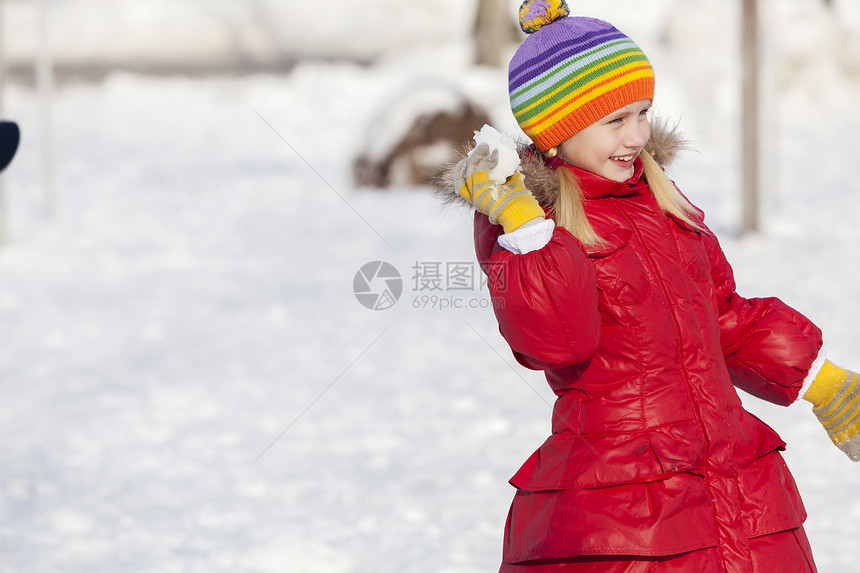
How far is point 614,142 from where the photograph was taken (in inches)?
69.6

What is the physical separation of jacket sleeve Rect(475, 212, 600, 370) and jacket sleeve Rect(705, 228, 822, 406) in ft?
1.21

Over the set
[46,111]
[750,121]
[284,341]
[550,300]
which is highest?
[550,300]

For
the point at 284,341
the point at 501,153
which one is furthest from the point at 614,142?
the point at 284,341

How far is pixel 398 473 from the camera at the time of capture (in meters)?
3.57

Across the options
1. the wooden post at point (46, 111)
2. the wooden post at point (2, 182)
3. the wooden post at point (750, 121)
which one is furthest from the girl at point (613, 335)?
the wooden post at point (46, 111)

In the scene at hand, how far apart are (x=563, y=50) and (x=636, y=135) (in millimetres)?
192

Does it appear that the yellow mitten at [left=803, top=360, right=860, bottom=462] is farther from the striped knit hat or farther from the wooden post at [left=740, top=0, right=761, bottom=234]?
the wooden post at [left=740, top=0, right=761, bottom=234]

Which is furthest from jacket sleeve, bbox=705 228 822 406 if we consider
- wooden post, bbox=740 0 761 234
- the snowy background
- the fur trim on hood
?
wooden post, bbox=740 0 761 234

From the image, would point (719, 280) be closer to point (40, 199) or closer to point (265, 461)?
point (265, 461)

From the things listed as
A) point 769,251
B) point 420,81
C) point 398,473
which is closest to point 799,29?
point 420,81

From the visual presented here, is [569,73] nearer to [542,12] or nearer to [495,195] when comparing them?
[542,12]

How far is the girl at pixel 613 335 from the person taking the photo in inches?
63.9

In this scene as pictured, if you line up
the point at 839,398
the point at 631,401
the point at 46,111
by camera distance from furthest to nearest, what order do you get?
the point at 46,111
the point at 839,398
the point at 631,401

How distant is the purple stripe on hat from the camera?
1770 millimetres
